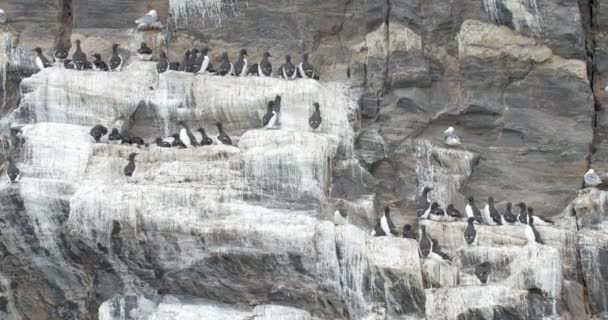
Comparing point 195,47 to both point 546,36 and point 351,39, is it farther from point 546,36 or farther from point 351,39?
point 546,36

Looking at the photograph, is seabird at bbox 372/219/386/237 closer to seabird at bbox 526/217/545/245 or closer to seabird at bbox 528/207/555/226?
seabird at bbox 526/217/545/245

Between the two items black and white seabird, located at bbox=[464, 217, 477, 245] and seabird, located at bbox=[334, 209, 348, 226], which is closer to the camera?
black and white seabird, located at bbox=[464, 217, 477, 245]

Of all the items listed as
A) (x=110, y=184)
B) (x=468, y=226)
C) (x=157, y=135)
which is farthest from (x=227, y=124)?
(x=468, y=226)

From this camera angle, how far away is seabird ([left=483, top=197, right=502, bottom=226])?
2839 cm

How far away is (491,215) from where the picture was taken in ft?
93.4

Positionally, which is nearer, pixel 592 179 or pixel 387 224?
pixel 387 224

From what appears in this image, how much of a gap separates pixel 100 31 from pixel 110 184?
21.5 ft

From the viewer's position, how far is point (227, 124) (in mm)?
29906

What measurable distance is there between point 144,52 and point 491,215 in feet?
28.9

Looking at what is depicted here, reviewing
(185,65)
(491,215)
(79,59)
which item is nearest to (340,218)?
(491,215)

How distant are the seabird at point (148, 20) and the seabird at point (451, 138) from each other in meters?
7.36

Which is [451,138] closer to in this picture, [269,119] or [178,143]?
[269,119]

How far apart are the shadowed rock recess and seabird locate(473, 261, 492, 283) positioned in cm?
16

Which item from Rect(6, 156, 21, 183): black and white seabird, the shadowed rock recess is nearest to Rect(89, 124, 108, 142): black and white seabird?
the shadowed rock recess
